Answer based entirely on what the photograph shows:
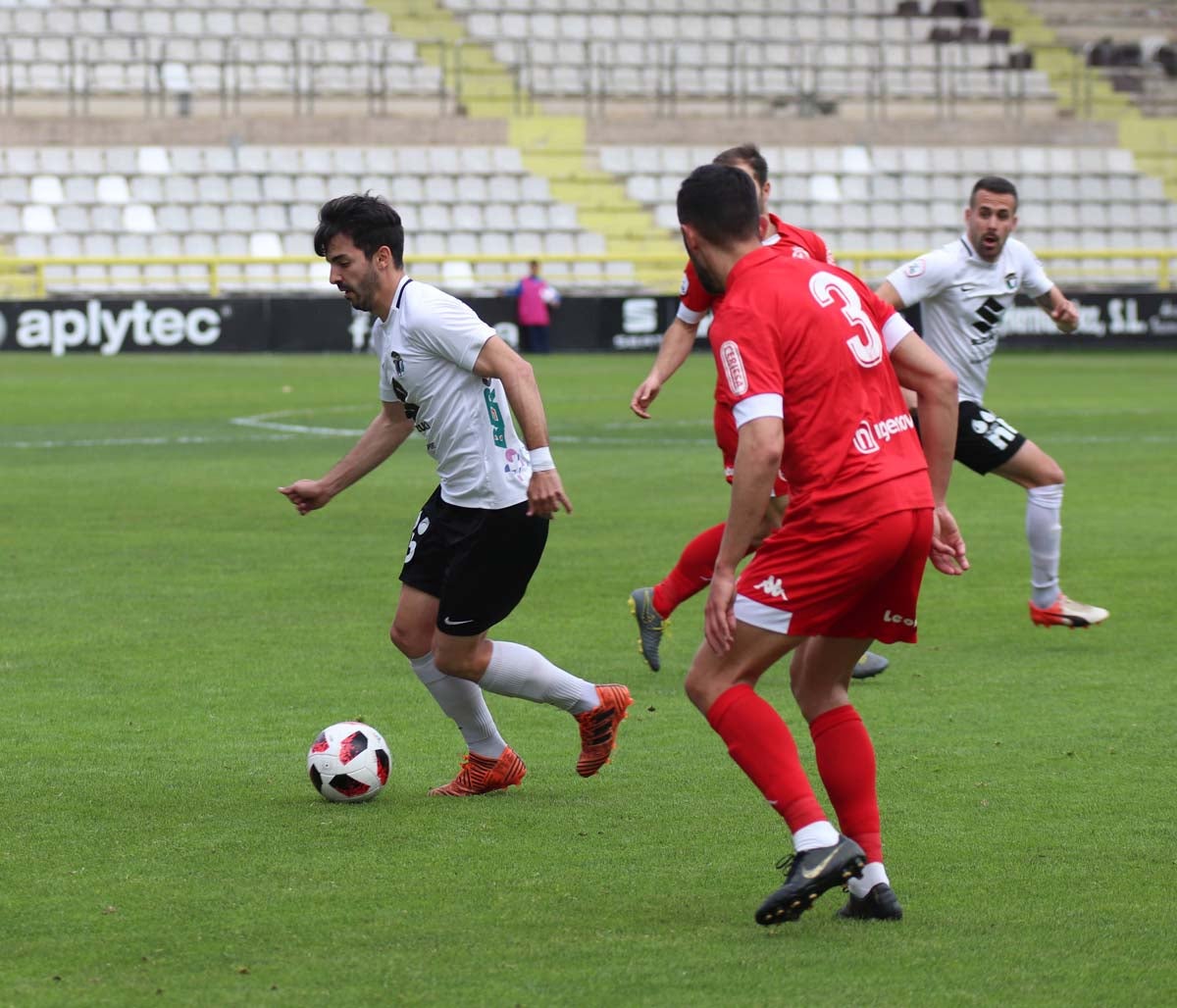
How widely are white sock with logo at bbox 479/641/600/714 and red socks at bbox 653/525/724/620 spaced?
187 centimetres

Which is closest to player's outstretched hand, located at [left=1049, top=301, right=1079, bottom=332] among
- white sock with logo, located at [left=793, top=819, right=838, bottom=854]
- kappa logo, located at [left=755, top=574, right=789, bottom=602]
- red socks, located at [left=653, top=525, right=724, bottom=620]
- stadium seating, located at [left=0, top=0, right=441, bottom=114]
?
red socks, located at [left=653, top=525, right=724, bottom=620]

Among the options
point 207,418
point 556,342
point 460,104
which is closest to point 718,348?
point 207,418

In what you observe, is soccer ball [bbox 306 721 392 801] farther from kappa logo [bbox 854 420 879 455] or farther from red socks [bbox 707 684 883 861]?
kappa logo [bbox 854 420 879 455]

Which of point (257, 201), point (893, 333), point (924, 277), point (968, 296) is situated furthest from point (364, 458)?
point (257, 201)

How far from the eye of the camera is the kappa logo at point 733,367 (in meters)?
4.48

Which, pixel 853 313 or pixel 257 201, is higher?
pixel 853 313

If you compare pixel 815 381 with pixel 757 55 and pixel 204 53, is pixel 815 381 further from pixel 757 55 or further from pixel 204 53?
pixel 757 55

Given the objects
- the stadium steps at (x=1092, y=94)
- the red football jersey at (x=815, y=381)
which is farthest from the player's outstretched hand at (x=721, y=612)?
the stadium steps at (x=1092, y=94)

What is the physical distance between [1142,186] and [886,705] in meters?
33.1

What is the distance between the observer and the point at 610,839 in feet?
18.3

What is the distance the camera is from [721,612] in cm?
455

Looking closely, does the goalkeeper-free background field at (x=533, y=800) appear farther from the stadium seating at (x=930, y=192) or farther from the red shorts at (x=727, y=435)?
the stadium seating at (x=930, y=192)

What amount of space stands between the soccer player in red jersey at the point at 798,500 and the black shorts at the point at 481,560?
130cm

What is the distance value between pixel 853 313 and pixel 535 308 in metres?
26.6
